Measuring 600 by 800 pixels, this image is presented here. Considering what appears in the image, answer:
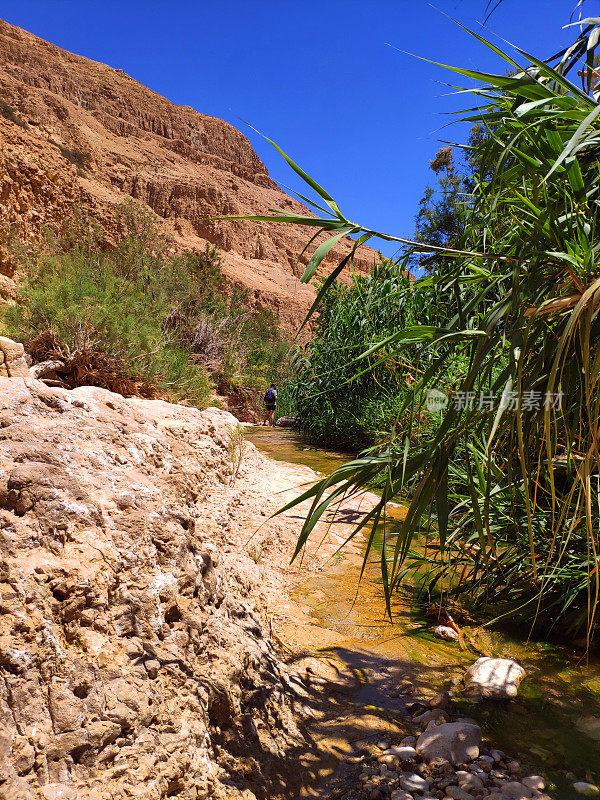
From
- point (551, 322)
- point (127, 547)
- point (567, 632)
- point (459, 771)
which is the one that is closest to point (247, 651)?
point (127, 547)

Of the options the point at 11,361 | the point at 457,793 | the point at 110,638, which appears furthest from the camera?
the point at 11,361

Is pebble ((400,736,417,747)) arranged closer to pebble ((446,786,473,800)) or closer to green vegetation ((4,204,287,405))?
pebble ((446,786,473,800))

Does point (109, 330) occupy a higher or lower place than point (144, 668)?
higher

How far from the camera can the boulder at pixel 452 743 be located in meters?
1.61

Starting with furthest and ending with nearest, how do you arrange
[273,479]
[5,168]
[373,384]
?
1. [5,168]
2. [373,384]
3. [273,479]

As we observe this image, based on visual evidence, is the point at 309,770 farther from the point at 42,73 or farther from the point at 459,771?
the point at 42,73

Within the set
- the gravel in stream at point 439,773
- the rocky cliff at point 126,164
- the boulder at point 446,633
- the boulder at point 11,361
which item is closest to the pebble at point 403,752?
the gravel in stream at point 439,773

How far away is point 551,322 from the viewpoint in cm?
148

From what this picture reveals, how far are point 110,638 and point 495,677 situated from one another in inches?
64.9

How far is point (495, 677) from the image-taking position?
6.86ft

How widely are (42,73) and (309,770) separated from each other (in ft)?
156

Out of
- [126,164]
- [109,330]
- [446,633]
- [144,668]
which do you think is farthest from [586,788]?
[126,164]

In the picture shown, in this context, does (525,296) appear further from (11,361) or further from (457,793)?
(11,361)
